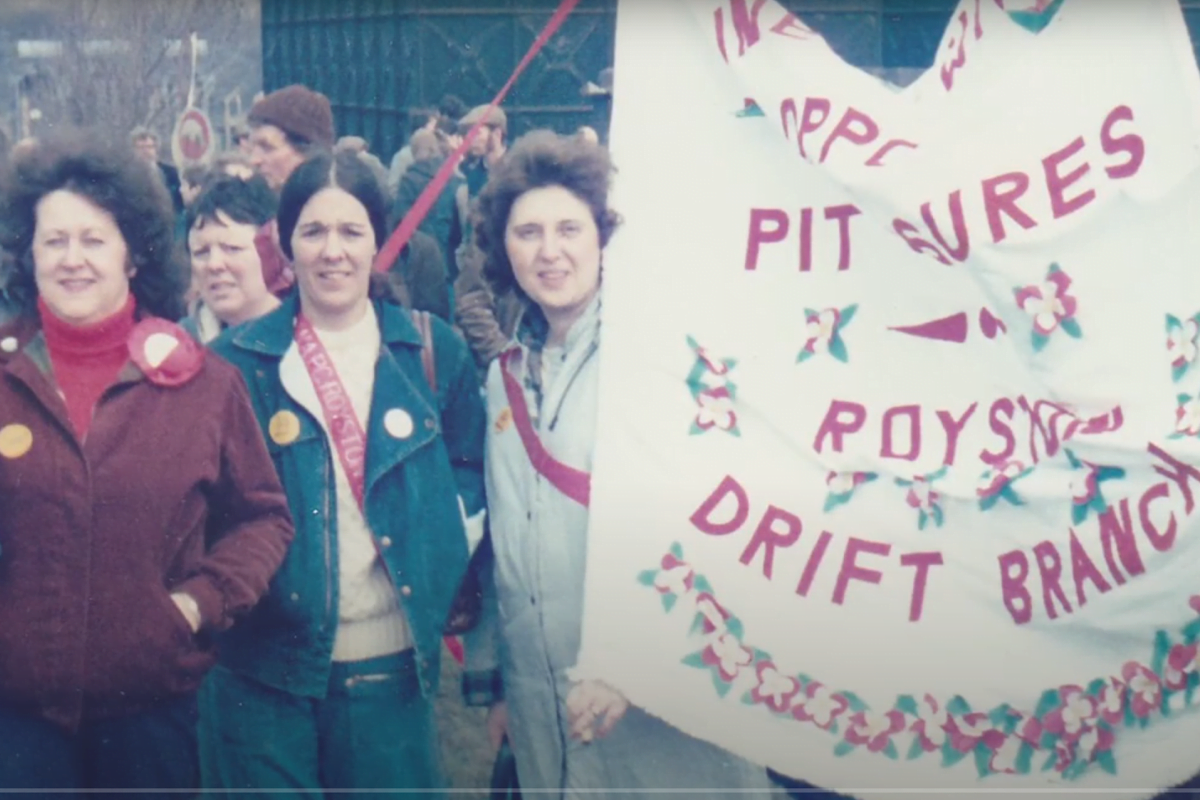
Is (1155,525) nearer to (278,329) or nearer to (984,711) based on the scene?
(984,711)

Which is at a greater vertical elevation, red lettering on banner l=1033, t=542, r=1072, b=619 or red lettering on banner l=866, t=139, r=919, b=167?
red lettering on banner l=866, t=139, r=919, b=167

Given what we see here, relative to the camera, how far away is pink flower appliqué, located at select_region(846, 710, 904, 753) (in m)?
2.84

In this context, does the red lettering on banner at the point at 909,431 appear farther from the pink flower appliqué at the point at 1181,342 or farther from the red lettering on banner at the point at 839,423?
the pink flower appliqué at the point at 1181,342

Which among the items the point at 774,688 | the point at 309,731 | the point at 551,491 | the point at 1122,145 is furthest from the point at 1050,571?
the point at 309,731

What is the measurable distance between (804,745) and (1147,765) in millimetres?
641

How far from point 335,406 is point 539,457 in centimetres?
35

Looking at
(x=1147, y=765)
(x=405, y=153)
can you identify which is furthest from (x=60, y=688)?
(x=1147, y=765)

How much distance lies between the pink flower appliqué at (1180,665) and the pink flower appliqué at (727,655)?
758mm

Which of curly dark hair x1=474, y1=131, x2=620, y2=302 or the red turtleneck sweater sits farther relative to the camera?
curly dark hair x1=474, y1=131, x2=620, y2=302

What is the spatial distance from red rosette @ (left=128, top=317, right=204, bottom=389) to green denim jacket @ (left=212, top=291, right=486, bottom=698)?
5 centimetres

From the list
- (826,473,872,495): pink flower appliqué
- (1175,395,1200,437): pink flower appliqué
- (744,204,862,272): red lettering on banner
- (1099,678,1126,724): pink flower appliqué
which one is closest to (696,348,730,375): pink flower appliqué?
(744,204,862,272): red lettering on banner

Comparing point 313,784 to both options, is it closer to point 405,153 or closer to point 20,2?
point 405,153

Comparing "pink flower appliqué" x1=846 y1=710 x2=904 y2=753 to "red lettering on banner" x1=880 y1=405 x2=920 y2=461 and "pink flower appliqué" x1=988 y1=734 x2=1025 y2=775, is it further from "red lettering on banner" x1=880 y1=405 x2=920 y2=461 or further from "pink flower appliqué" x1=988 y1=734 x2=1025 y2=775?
"red lettering on banner" x1=880 y1=405 x2=920 y2=461

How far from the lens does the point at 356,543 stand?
2.67 m
